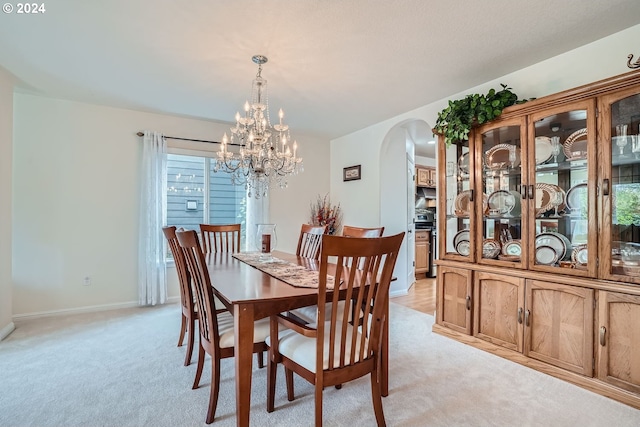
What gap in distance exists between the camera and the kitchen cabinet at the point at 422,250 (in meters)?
5.74

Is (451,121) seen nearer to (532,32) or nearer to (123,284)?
(532,32)

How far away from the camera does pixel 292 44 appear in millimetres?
2312

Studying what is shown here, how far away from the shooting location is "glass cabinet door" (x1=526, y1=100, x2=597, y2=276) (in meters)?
Answer: 2.13

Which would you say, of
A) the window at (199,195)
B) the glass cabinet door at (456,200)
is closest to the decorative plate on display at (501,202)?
the glass cabinet door at (456,200)

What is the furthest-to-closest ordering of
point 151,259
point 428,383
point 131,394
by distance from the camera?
1. point 151,259
2. point 428,383
3. point 131,394

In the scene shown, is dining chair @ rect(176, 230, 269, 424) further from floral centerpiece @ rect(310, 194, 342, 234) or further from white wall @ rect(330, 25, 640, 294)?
floral centerpiece @ rect(310, 194, 342, 234)

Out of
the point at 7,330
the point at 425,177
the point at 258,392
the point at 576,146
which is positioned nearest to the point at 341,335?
the point at 258,392

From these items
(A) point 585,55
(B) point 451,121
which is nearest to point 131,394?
(B) point 451,121

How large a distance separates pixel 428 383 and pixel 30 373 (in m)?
2.82

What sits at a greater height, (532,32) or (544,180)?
(532,32)

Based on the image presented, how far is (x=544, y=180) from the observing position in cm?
245

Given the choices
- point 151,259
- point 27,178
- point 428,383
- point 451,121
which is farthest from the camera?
point 151,259

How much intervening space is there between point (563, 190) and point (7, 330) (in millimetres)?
4986

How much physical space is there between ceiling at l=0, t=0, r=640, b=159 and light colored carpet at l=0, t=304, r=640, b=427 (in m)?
2.40
